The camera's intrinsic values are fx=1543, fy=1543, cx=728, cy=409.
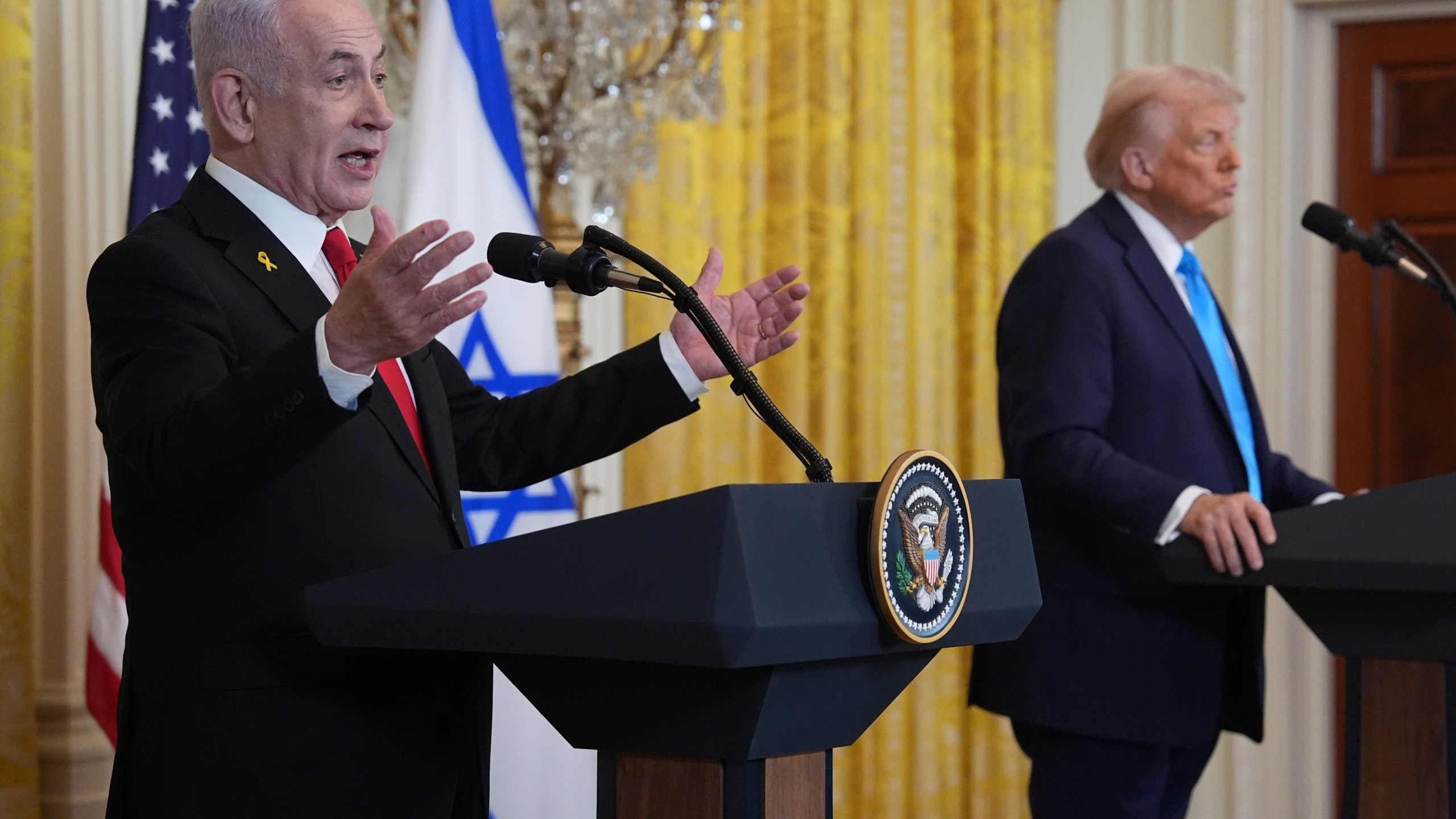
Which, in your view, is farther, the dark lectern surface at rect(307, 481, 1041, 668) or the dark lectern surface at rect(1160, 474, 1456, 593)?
the dark lectern surface at rect(1160, 474, 1456, 593)

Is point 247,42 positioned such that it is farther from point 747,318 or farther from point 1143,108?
point 1143,108

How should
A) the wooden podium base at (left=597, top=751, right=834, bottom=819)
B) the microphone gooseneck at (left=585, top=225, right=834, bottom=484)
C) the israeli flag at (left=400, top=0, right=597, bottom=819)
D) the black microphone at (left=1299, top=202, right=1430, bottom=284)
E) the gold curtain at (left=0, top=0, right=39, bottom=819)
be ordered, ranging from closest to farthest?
the wooden podium base at (left=597, top=751, right=834, bottom=819), the microphone gooseneck at (left=585, top=225, right=834, bottom=484), the gold curtain at (left=0, top=0, right=39, bottom=819), the black microphone at (left=1299, top=202, right=1430, bottom=284), the israeli flag at (left=400, top=0, right=597, bottom=819)

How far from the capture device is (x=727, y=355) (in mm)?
1367

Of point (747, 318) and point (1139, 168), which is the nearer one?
point (747, 318)

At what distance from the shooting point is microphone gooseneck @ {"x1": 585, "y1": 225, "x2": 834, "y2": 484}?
1330 mm

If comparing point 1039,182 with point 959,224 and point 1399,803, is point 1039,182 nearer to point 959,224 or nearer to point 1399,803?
point 959,224

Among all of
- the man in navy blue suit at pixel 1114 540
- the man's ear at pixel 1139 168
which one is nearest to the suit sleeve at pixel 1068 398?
the man in navy blue suit at pixel 1114 540

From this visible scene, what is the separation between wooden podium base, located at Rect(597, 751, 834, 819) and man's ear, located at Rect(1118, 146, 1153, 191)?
67.4 inches

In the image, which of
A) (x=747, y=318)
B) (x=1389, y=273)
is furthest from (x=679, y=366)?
(x=1389, y=273)

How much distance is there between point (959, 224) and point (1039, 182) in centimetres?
29

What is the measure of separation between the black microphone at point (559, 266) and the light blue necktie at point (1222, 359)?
1.48 meters

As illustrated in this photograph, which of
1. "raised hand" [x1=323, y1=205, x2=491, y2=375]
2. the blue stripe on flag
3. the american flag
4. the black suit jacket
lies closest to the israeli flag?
the blue stripe on flag

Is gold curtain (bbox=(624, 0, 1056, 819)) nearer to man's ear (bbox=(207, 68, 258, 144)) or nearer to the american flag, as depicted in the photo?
the american flag

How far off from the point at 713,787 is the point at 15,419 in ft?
4.76
